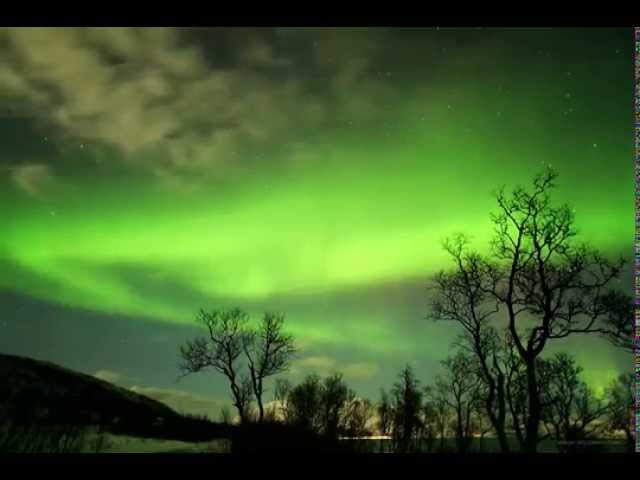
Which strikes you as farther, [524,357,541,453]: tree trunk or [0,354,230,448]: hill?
[524,357,541,453]: tree trunk

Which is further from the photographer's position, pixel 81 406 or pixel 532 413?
pixel 81 406

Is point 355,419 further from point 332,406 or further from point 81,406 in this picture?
point 81,406

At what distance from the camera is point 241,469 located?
18.8 feet

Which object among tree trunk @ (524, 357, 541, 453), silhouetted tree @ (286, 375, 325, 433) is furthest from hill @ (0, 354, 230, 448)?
tree trunk @ (524, 357, 541, 453)

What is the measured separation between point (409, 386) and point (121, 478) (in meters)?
19.3

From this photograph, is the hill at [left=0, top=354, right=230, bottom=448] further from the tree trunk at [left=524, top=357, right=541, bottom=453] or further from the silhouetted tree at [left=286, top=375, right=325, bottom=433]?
the tree trunk at [left=524, top=357, right=541, bottom=453]

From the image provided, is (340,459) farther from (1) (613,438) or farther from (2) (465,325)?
(1) (613,438)

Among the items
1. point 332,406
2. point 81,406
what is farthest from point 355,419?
point 81,406

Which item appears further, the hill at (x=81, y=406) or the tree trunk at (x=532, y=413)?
the tree trunk at (x=532, y=413)

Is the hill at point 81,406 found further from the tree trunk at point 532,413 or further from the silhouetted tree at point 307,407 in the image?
the tree trunk at point 532,413

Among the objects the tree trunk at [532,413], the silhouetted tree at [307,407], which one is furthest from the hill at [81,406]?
the tree trunk at [532,413]
